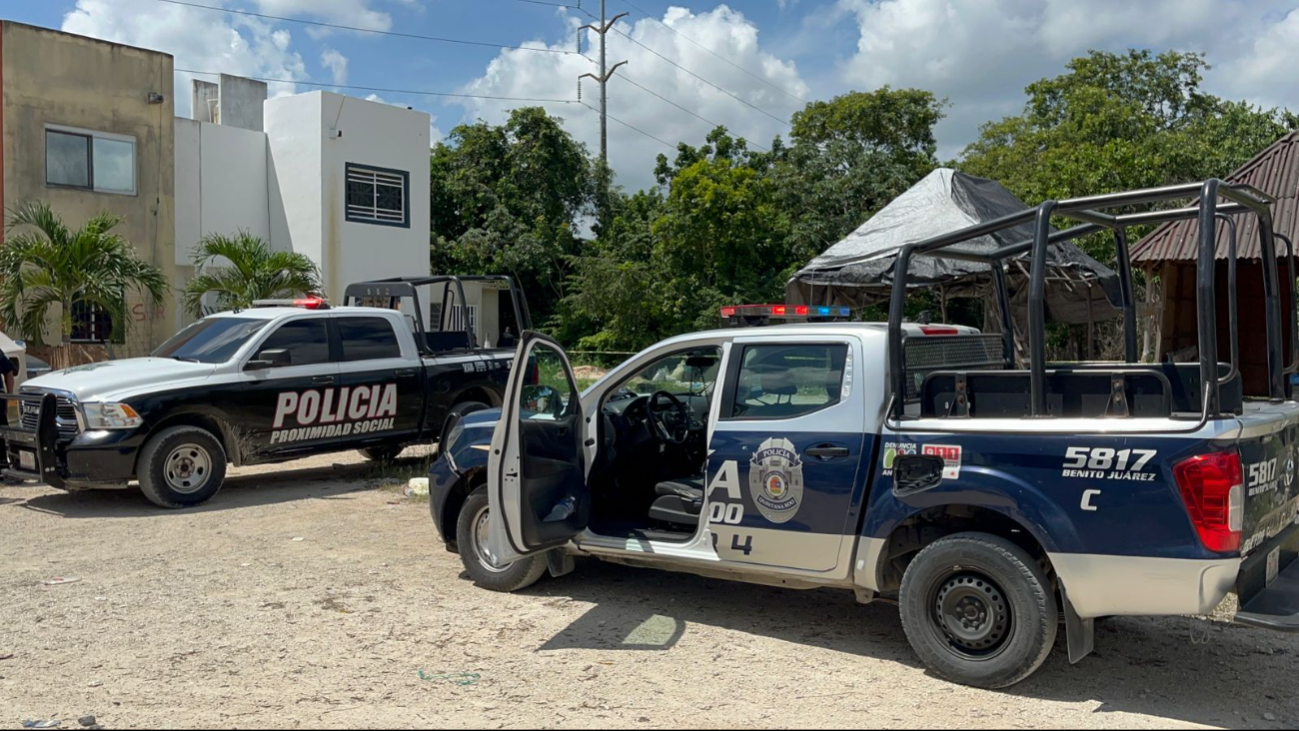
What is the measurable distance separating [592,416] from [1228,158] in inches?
863

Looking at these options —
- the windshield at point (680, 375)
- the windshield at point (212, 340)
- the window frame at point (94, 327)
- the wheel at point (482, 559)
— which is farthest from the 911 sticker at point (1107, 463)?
the window frame at point (94, 327)

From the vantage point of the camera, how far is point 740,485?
19.1 feet

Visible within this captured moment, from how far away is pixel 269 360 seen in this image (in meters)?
10.3

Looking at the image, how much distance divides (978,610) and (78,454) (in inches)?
302

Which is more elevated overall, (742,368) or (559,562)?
(742,368)

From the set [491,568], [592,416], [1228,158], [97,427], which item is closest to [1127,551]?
[592,416]

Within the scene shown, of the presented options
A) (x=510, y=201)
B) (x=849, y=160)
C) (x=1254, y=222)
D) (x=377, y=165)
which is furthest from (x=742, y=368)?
(x=510, y=201)

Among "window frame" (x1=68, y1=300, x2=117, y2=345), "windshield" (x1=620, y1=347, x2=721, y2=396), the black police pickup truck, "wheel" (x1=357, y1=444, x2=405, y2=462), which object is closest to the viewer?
"windshield" (x1=620, y1=347, x2=721, y2=396)

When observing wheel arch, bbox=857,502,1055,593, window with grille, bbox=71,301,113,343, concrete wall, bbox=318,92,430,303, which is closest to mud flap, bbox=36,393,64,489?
wheel arch, bbox=857,502,1055,593

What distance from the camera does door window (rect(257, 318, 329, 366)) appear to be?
34.4ft

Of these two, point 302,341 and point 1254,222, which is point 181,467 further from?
point 1254,222

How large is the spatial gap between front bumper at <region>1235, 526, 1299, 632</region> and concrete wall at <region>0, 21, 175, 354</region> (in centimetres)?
1856

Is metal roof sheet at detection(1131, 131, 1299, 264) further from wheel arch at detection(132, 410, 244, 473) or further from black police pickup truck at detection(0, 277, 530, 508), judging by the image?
wheel arch at detection(132, 410, 244, 473)

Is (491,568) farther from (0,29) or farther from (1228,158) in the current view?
(1228,158)
